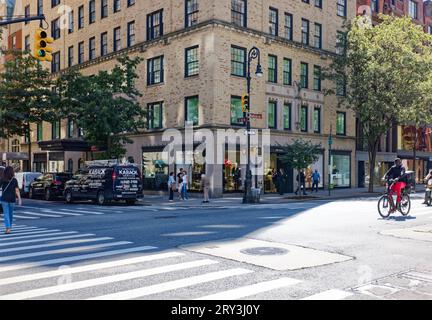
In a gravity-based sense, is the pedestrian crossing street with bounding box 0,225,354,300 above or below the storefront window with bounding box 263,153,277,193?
below

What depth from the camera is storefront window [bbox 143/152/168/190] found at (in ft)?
108

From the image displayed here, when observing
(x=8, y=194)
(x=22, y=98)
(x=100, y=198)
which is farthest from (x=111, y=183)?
(x=22, y=98)

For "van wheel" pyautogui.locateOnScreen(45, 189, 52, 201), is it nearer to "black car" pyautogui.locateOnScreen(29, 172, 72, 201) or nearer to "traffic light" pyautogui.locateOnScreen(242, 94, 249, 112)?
"black car" pyautogui.locateOnScreen(29, 172, 72, 201)

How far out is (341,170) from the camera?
3950 cm

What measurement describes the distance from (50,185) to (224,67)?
13295 millimetres

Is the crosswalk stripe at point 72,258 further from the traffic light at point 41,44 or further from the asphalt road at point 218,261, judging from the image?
the traffic light at point 41,44

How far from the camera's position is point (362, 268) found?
7648 millimetres

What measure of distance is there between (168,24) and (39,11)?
79.7 feet

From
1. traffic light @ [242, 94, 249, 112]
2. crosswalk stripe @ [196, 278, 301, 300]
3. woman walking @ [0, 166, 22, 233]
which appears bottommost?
crosswalk stripe @ [196, 278, 301, 300]

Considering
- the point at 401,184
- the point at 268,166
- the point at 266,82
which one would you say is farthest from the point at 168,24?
the point at 401,184

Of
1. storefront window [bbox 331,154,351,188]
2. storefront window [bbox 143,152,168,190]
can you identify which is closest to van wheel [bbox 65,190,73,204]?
storefront window [bbox 143,152,168,190]

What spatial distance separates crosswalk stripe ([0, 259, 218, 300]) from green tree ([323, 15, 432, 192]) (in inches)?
1069

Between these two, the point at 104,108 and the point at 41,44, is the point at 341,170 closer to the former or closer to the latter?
the point at 104,108
